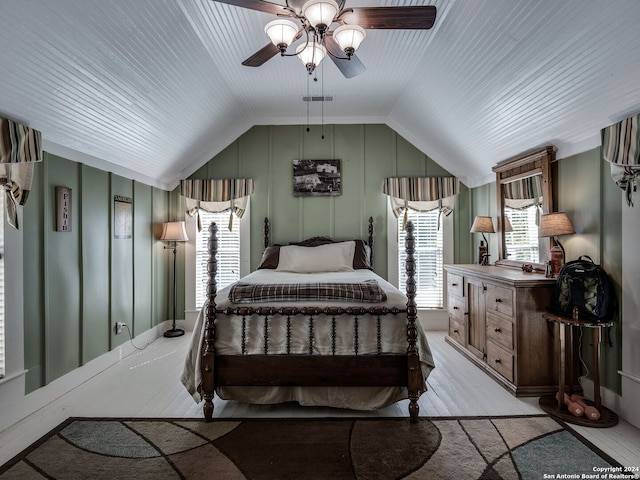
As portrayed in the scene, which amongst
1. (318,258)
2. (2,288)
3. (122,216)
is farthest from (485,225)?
(2,288)

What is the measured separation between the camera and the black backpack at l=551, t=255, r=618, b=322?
104 inches

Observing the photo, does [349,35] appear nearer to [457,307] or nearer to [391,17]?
[391,17]

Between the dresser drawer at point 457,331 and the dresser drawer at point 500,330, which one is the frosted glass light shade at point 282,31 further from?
the dresser drawer at point 457,331

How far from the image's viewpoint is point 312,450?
228 cm

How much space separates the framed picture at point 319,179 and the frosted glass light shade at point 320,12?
126 inches

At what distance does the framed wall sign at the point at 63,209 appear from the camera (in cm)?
311

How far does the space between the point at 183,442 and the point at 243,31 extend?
3.23 meters

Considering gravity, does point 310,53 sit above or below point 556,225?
above

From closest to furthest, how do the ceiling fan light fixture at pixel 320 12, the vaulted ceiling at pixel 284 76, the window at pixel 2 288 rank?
the ceiling fan light fixture at pixel 320 12 → the vaulted ceiling at pixel 284 76 → the window at pixel 2 288

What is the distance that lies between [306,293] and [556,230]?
7.32 feet

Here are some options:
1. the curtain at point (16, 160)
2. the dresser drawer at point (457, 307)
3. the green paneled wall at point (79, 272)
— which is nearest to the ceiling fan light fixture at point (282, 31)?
the curtain at point (16, 160)

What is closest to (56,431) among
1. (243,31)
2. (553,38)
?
(243,31)

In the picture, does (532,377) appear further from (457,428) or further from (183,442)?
(183,442)

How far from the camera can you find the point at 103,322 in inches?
148
